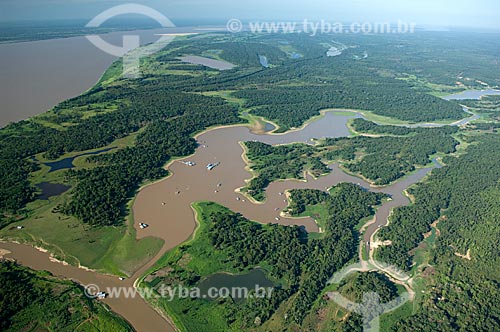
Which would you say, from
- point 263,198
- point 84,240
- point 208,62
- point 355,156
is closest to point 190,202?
point 263,198

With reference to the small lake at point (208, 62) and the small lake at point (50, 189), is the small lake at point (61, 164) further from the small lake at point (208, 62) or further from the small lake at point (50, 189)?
the small lake at point (208, 62)

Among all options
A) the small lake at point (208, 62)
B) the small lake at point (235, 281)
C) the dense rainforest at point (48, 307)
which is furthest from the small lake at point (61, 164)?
the small lake at point (208, 62)

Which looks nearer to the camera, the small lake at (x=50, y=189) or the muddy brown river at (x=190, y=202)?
the muddy brown river at (x=190, y=202)

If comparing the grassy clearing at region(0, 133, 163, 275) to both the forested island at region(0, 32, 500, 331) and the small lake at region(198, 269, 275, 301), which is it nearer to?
the forested island at region(0, 32, 500, 331)

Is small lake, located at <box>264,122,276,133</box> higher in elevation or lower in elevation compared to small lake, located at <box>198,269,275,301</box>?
higher

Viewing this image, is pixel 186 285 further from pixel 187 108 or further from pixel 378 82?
pixel 378 82

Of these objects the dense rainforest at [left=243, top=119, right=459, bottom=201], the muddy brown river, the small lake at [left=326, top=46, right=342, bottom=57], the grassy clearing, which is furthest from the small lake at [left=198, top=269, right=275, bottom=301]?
the small lake at [left=326, top=46, right=342, bottom=57]
